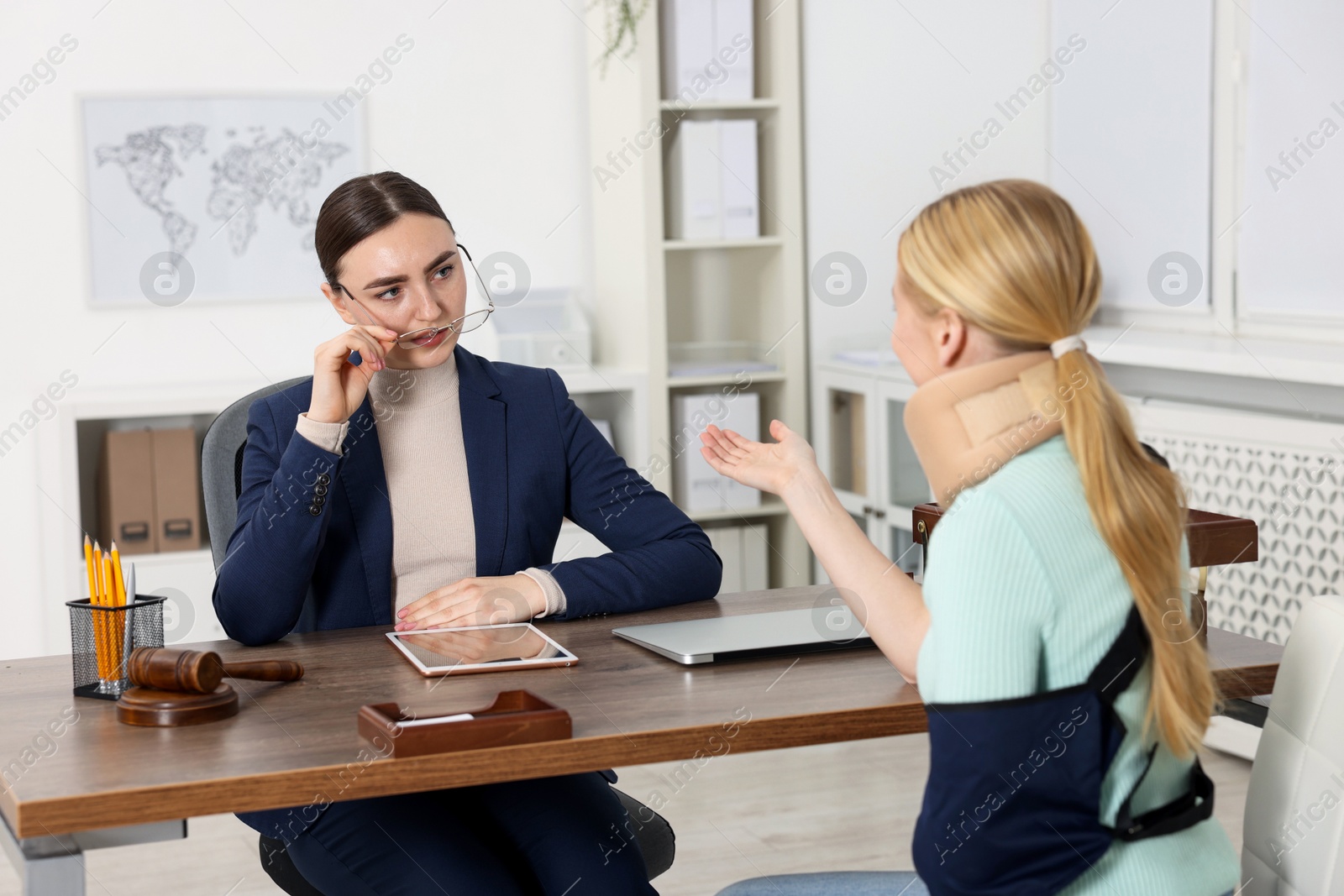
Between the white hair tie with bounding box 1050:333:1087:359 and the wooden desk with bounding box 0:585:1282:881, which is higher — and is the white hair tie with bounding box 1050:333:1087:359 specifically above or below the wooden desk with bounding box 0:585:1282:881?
above

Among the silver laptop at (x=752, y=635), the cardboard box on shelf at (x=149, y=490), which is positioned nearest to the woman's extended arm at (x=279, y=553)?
the silver laptop at (x=752, y=635)

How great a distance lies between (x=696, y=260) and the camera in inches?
172

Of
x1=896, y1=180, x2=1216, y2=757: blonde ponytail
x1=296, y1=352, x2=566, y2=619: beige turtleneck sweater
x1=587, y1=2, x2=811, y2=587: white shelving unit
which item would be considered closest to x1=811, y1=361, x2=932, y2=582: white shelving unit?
x1=587, y1=2, x2=811, y2=587: white shelving unit

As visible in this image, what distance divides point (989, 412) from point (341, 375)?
958mm

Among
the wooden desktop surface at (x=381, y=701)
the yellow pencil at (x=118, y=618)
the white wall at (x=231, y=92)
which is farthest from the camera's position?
the white wall at (x=231, y=92)

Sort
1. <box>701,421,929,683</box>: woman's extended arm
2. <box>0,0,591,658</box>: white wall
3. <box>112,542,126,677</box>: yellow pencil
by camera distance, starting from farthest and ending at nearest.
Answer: <box>0,0,591,658</box>: white wall
<box>112,542,126,677</box>: yellow pencil
<box>701,421,929,683</box>: woman's extended arm

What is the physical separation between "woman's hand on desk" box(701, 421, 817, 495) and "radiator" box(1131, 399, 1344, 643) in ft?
5.53

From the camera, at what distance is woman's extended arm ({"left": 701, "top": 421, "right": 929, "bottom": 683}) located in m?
1.42

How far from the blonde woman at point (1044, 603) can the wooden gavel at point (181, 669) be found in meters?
0.72

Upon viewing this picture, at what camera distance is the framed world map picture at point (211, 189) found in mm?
3805

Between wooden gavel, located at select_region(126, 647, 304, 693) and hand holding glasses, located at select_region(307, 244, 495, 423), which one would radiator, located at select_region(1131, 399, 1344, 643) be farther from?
wooden gavel, located at select_region(126, 647, 304, 693)

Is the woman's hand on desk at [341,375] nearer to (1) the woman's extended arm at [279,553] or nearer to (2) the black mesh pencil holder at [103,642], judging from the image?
(1) the woman's extended arm at [279,553]

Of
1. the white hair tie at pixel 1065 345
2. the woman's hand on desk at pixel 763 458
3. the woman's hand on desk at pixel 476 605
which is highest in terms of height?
the white hair tie at pixel 1065 345

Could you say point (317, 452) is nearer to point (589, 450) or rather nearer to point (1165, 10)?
point (589, 450)
